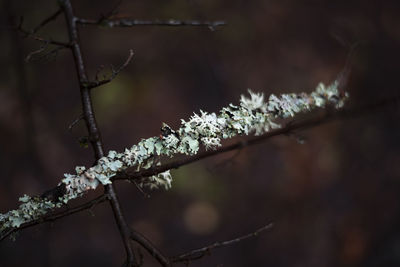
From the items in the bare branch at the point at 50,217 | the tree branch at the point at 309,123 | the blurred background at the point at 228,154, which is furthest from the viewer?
the blurred background at the point at 228,154

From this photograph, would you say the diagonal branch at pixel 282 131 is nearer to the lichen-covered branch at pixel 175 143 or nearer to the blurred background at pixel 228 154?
the lichen-covered branch at pixel 175 143

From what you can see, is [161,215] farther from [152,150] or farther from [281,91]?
[152,150]

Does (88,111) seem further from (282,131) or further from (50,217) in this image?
(282,131)

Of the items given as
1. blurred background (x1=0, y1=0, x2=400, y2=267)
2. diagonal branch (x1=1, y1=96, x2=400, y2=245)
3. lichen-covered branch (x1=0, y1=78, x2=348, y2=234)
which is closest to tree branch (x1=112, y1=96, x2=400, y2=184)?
diagonal branch (x1=1, y1=96, x2=400, y2=245)

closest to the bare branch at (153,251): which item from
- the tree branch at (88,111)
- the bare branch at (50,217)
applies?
the tree branch at (88,111)

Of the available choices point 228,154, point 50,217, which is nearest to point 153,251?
point 50,217

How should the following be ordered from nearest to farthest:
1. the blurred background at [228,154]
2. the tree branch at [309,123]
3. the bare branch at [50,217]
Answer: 1. the tree branch at [309,123]
2. the bare branch at [50,217]
3. the blurred background at [228,154]

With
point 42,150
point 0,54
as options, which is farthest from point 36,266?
point 0,54

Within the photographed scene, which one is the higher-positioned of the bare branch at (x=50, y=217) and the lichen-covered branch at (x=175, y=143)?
the lichen-covered branch at (x=175, y=143)
